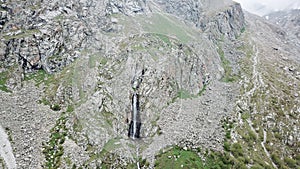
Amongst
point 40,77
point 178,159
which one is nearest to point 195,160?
point 178,159

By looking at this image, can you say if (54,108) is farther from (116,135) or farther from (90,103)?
(116,135)

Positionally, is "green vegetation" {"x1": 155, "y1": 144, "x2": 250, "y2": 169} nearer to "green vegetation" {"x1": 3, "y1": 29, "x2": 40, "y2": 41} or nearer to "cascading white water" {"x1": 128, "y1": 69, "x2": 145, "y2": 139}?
"cascading white water" {"x1": 128, "y1": 69, "x2": 145, "y2": 139}

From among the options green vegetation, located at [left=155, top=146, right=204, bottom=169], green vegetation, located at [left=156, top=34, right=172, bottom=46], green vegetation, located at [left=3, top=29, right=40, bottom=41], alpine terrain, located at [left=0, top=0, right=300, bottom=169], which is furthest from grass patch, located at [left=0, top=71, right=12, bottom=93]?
green vegetation, located at [left=156, top=34, right=172, bottom=46]

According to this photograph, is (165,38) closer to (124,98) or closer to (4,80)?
(124,98)

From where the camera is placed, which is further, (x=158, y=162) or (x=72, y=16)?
(x=72, y=16)

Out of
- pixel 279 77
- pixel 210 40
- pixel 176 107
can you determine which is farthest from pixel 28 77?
pixel 279 77

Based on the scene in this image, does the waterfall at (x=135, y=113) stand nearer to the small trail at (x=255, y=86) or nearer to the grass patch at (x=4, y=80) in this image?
the small trail at (x=255, y=86)
